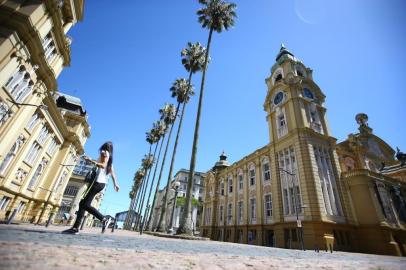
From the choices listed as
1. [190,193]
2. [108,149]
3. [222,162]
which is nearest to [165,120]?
[222,162]

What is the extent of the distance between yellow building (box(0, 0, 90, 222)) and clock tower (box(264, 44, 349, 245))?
2474cm

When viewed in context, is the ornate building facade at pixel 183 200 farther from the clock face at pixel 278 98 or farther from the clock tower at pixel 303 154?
the clock tower at pixel 303 154

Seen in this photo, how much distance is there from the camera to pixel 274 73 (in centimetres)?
3269

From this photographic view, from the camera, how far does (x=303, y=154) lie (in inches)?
869

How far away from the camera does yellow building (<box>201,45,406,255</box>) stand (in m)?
19.4

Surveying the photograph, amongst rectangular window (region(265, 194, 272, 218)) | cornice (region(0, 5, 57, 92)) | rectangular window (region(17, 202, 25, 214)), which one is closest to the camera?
cornice (region(0, 5, 57, 92))

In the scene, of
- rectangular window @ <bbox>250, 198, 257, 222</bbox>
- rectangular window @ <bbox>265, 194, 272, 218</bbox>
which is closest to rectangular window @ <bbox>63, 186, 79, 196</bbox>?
rectangular window @ <bbox>250, 198, 257, 222</bbox>

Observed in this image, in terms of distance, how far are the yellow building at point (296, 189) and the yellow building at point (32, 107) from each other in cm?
2455

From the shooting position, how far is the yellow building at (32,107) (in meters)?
15.9

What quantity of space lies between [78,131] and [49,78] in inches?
740

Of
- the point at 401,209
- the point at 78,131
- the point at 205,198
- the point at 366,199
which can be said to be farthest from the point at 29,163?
the point at 401,209

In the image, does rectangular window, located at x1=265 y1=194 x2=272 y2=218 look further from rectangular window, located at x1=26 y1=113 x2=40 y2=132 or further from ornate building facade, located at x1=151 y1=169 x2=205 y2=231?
ornate building facade, located at x1=151 y1=169 x2=205 y2=231

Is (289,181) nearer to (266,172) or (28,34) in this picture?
(266,172)

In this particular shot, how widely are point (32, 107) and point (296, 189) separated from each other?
29933mm
